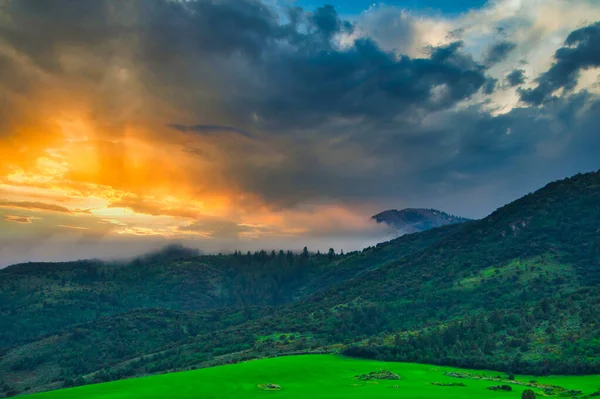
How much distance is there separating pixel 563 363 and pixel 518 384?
28.3m

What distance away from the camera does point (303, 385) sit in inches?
4781

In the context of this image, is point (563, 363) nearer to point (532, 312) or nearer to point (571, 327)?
point (571, 327)

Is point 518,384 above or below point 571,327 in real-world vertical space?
below

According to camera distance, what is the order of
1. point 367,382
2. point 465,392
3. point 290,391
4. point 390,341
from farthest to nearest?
1. point 390,341
2. point 367,382
3. point 290,391
4. point 465,392

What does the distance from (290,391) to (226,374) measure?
27.5 m

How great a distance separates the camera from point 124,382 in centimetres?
13025

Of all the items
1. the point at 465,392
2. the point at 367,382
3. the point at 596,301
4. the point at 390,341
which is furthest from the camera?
the point at 390,341

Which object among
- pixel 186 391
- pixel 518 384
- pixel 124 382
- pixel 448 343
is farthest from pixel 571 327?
pixel 124 382

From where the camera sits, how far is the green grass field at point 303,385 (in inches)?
4087

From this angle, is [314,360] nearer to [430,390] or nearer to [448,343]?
[448,343]

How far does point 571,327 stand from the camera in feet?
525

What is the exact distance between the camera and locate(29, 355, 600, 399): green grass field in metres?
104

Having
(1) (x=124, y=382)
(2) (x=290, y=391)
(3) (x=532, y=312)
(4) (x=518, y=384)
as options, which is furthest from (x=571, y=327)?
(1) (x=124, y=382)

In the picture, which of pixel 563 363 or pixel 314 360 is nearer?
pixel 563 363
